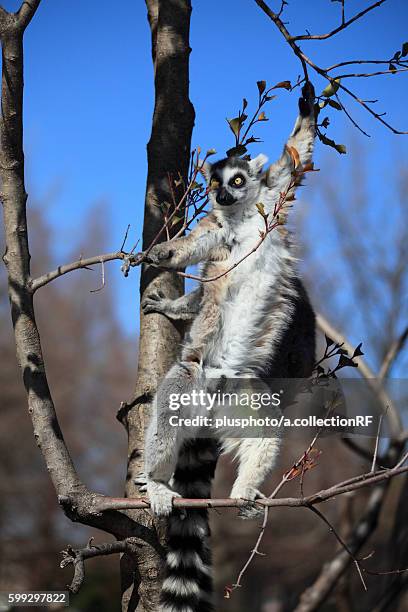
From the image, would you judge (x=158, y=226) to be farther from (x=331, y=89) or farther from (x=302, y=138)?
(x=331, y=89)

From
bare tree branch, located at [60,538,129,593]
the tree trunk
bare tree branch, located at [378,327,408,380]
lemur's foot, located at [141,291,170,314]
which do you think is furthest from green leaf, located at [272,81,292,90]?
bare tree branch, located at [378,327,408,380]

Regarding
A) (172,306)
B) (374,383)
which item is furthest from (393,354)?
(172,306)

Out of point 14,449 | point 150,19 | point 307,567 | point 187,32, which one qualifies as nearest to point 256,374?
point 187,32

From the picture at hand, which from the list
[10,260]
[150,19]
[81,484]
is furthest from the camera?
[150,19]

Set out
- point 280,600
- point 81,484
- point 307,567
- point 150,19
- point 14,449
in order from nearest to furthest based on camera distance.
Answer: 1. point 81,484
2. point 150,19
3. point 280,600
4. point 307,567
5. point 14,449

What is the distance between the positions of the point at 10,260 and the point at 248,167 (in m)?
1.31

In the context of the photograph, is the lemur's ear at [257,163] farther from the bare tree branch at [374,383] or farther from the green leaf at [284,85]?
the bare tree branch at [374,383]

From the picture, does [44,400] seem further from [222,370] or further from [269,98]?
[269,98]

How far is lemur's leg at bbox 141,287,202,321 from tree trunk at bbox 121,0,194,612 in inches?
1.4

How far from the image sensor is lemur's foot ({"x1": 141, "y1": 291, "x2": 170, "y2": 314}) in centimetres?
280

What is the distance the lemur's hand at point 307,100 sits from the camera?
Answer: 9.16ft

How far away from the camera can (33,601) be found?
2.96 metres

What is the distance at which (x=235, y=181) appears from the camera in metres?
3.05

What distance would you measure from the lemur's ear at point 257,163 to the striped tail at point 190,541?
1.36 metres
